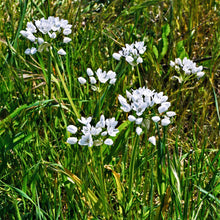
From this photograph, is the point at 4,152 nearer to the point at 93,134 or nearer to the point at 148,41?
the point at 93,134

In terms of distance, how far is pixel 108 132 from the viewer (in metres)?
1.01

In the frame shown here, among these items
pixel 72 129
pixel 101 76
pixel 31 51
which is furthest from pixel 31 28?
pixel 72 129

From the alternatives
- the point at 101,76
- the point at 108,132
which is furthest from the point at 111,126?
the point at 101,76

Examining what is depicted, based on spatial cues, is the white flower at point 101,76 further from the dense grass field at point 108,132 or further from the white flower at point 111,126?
the white flower at point 111,126

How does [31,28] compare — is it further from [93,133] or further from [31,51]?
[93,133]

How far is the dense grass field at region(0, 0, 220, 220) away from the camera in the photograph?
114cm

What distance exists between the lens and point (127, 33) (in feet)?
6.64

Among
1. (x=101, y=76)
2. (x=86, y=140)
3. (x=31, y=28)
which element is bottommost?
(x=86, y=140)

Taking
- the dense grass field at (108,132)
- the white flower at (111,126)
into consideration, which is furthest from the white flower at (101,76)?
the white flower at (111,126)

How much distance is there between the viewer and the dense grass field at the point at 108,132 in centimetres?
114

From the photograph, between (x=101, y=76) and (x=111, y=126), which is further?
(x=101, y=76)

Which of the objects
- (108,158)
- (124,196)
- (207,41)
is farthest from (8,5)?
(207,41)

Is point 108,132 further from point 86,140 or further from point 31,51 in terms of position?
point 31,51

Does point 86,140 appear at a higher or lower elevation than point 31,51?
lower
